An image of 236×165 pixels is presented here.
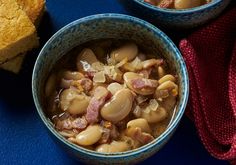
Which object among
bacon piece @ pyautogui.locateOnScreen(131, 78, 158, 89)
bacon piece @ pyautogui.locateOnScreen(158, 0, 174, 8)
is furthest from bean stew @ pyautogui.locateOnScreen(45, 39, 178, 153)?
bacon piece @ pyautogui.locateOnScreen(158, 0, 174, 8)

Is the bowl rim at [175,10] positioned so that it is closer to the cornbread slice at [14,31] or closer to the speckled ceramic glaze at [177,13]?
the speckled ceramic glaze at [177,13]

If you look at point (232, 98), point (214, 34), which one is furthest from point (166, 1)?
point (232, 98)

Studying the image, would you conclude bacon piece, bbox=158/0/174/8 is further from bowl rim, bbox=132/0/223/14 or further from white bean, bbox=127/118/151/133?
white bean, bbox=127/118/151/133

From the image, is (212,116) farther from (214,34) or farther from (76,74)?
(76,74)

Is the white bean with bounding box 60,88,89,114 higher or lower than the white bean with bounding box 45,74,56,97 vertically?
lower

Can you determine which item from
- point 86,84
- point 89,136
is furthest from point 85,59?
point 89,136

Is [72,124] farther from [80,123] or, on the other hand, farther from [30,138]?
[30,138]

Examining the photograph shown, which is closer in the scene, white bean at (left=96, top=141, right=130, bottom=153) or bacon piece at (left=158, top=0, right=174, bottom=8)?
white bean at (left=96, top=141, right=130, bottom=153)
